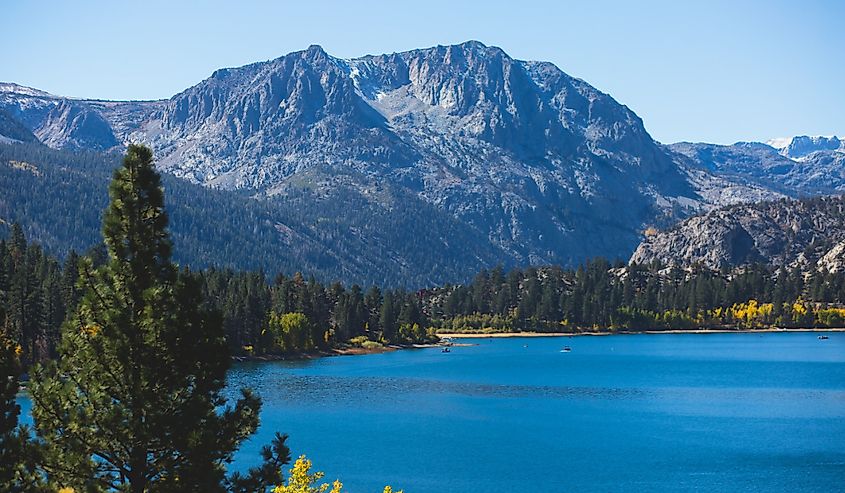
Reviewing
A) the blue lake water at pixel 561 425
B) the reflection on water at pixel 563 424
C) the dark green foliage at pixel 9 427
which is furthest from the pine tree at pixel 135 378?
the reflection on water at pixel 563 424

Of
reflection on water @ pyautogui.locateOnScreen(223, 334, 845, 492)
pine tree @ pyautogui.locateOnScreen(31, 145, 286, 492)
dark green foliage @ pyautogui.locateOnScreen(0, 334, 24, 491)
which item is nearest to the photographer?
pine tree @ pyautogui.locateOnScreen(31, 145, 286, 492)

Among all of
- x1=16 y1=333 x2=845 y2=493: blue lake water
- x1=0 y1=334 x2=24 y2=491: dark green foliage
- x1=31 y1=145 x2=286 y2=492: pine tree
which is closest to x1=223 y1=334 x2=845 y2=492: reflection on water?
x1=16 y1=333 x2=845 y2=493: blue lake water

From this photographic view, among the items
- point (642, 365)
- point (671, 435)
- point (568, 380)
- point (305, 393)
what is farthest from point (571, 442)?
point (642, 365)

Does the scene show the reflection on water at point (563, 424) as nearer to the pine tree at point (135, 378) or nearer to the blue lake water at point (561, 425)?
the blue lake water at point (561, 425)

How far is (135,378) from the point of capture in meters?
25.7

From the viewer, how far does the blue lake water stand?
252 feet

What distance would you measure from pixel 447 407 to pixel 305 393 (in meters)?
20.7

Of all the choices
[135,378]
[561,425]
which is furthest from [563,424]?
[135,378]

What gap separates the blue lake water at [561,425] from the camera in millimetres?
76812

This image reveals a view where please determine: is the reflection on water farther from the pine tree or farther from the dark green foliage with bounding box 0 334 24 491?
the pine tree

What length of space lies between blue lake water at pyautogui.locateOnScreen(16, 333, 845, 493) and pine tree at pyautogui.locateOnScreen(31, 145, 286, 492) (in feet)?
151

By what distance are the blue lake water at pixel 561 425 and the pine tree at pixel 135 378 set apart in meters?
46.0

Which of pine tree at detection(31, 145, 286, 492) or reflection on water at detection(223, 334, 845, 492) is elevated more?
pine tree at detection(31, 145, 286, 492)

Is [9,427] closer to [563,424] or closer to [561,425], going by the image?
[561,425]
